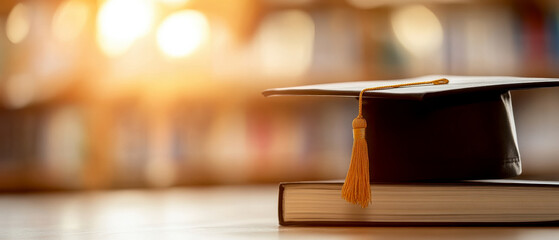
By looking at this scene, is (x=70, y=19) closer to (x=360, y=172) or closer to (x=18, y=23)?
(x=18, y=23)

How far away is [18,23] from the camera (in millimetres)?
2793

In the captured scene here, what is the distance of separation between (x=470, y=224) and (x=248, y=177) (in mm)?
2143

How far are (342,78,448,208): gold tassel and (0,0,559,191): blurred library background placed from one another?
6.55ft

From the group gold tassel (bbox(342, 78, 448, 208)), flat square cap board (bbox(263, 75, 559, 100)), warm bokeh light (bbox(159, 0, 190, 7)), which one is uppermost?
warm bokeh light (bbox(159, 0, 190, 7))

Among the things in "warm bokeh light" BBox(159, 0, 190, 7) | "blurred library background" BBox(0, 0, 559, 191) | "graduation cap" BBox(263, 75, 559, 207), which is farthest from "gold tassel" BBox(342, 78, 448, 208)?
"warm bokeh light" BBox(159, 0, 190, 7)

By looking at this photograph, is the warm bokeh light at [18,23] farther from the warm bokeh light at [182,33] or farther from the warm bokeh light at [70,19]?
the warm bokeh light at [182,33]

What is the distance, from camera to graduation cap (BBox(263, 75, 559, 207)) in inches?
38.1

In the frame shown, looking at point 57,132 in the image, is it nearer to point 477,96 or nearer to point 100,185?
point 100,185

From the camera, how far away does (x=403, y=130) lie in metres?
1.00

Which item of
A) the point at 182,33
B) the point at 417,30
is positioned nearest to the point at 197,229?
the point at 182,33

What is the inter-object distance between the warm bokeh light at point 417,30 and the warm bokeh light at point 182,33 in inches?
32.0

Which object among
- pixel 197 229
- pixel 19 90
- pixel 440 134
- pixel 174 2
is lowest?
pixel 197 229

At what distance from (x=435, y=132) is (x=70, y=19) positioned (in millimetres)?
2148

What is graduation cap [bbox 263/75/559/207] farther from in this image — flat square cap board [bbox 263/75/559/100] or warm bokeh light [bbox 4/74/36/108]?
warm bokeh light [bbox 4/74/36/108]
